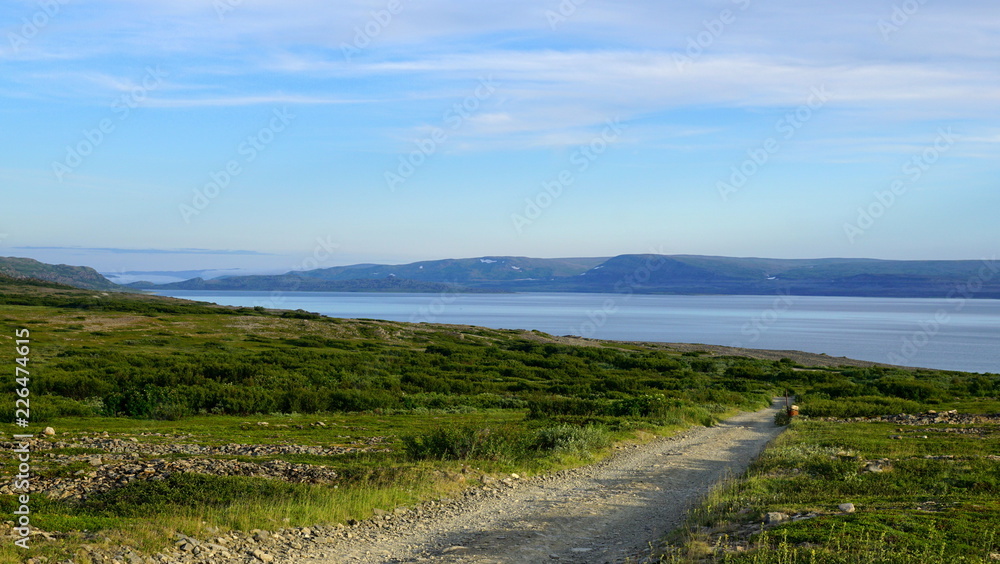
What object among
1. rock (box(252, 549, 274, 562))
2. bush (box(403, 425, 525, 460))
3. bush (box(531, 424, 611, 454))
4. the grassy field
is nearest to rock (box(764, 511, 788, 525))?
the grassy field

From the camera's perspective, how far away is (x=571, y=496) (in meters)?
13.2

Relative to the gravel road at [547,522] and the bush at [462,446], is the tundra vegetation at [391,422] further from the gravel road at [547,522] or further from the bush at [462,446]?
the gravel road at [547,522]

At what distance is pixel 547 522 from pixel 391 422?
47.8 ft

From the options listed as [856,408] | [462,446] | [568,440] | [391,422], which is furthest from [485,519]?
[856,408]

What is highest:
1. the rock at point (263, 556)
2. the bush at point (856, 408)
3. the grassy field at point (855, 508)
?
the grassy field at point (855, 508)

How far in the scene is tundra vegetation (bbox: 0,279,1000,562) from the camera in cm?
1009

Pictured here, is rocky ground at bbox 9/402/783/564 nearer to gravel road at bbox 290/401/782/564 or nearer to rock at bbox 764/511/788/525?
gravel road at bbox 290/401/782/564

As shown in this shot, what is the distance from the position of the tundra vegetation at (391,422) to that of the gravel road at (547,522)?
2.39ft

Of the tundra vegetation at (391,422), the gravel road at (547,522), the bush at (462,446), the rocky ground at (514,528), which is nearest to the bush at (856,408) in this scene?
the tundra vegetation at (391,422)

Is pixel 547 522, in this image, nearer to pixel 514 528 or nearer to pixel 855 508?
pixel 514 528

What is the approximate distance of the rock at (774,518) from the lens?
9367mm

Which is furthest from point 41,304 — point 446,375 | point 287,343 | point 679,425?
point 679,425

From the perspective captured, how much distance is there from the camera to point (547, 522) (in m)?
11.1

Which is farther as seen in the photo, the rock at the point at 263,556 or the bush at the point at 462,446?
the bush at the point at 462,446
